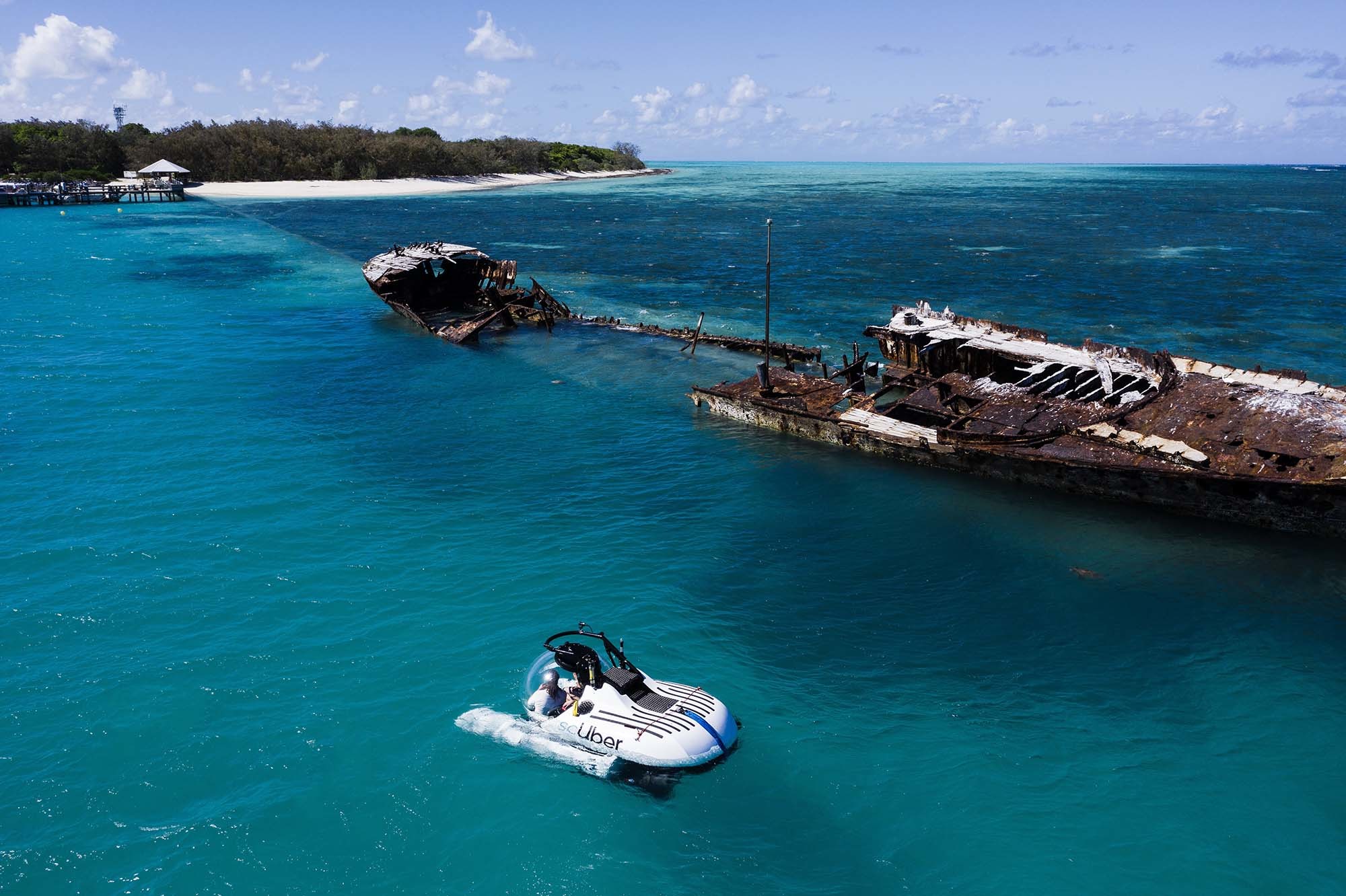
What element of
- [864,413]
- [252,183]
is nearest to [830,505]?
[864,413]

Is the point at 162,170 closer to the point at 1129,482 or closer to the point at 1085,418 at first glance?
the point at 1085,418

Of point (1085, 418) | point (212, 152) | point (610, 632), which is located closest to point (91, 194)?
point (212, 152)

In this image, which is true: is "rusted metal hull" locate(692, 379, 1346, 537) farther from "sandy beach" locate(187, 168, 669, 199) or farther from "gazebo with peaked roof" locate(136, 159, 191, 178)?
"sandy beach" locate(187, 168, 669, 199)

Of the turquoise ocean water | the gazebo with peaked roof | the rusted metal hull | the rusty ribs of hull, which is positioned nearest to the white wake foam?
the turquoise ocean water

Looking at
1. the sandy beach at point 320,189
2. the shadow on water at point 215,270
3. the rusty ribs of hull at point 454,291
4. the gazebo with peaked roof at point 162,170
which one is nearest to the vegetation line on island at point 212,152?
the sandy beach at point 320,189

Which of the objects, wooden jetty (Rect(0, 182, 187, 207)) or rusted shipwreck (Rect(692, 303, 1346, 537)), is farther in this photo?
wooden jetty (Rect(0, 182, 187, 207))

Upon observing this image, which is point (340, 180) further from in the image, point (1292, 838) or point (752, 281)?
point (1292, 838)
